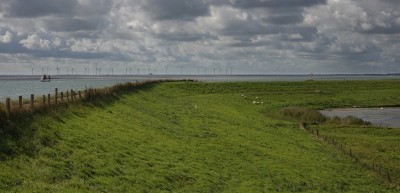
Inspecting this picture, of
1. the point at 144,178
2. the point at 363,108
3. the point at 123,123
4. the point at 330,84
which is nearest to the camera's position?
the point at 144,178

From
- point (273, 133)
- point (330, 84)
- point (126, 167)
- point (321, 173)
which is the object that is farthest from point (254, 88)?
point (126, 167)

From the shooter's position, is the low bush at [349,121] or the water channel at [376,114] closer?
the low bush at [349,121]

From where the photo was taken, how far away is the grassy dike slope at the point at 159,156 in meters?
19.8

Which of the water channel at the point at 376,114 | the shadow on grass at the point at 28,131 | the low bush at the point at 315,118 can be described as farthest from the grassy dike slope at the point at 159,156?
the water channel at the point at 376,114

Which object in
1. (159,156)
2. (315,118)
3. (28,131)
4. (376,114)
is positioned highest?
(28,131)

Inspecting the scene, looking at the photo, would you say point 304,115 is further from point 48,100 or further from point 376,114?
point 48,100

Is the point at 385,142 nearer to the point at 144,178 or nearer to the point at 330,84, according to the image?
the point at 144,178

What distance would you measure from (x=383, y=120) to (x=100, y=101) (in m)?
48.2

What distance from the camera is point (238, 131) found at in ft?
149

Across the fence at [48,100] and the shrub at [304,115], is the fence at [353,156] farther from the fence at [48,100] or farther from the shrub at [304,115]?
the fence at [48,100]

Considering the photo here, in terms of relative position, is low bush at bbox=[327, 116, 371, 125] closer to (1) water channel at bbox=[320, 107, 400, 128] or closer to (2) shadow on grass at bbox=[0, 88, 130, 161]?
(1) water channel at bbox=[320, 107, 400, 128]

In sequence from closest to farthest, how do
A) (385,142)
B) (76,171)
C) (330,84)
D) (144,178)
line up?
(76,171) → (144,178) → (385,142) → (330,84)

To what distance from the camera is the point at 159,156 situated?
92.4 ft

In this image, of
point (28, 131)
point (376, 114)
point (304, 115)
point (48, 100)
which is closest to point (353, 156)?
point (304, 115)
